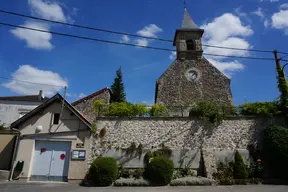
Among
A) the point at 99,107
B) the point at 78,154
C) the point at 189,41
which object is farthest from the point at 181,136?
the point at 189,41

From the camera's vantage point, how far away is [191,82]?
15.7 metres

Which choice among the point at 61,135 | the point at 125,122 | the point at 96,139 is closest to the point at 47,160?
the point at 61,135

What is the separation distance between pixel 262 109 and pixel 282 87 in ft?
6.61

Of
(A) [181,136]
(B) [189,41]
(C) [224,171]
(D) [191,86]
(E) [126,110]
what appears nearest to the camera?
(C) [224,171]

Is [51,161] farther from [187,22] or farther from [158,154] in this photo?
[187,22]

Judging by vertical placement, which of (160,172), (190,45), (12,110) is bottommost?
(160,172)

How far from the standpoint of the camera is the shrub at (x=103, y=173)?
7.94 metres

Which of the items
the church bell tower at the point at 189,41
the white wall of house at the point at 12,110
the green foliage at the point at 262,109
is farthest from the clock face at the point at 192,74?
the white wall of house at the point at 12,110

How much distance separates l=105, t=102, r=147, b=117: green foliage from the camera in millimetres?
10328

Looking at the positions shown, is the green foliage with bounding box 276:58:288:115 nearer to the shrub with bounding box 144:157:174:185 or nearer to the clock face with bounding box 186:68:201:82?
the clock face with bounding box 186:68:201:82

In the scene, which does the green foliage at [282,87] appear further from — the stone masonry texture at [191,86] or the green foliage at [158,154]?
the green foliage at [158,154]

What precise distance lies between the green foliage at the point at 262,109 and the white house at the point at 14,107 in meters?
20.2

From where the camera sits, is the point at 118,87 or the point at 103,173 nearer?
the point at 103,173

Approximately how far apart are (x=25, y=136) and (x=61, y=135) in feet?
6.27
